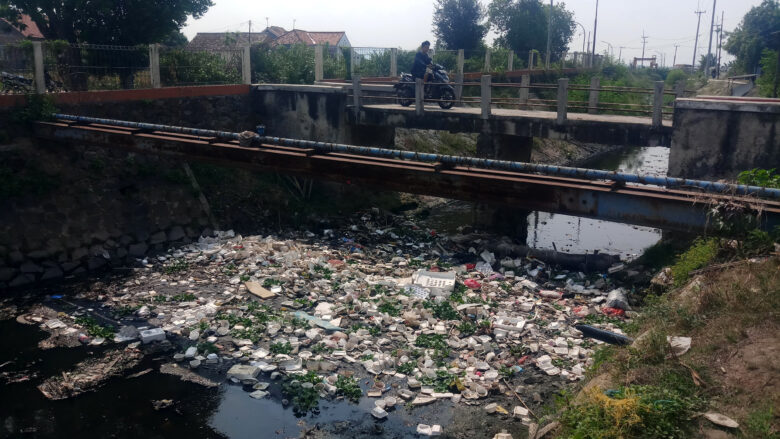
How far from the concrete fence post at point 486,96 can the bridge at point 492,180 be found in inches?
221

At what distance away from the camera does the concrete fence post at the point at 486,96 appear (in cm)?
1203

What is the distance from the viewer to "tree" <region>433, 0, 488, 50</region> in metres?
32.0

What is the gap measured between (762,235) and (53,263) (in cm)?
1011

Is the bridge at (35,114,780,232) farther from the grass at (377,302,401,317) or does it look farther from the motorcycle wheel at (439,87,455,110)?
the motorcycle wheel at (439,87,455,110)

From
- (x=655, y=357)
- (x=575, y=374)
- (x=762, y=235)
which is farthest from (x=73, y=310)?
(x=762, y=235)

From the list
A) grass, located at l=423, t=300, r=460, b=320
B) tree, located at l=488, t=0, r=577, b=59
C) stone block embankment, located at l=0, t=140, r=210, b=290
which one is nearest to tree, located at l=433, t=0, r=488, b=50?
tree, located at l=488, t=0, r=577, b=59

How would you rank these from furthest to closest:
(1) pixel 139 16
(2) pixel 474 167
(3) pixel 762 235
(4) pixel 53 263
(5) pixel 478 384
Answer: (1) pixel 139 16
(4) pixel 53 263
(5) pixel 478 384
(2) pixel 474 167
(3) pixel 762 235

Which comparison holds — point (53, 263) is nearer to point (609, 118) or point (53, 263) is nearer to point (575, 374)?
point (575, 374)

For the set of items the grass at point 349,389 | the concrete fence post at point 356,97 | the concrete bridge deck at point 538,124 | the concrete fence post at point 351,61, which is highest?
the concrete fence post at point 351,61

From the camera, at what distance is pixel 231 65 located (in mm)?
15883

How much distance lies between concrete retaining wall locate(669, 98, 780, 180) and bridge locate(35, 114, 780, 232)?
378 centimetres

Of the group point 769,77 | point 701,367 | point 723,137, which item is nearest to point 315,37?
point 769,77

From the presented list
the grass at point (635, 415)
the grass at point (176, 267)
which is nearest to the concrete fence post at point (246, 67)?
the grass at point (176, 267)

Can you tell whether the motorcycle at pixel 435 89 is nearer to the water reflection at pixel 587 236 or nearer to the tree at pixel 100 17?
the water reflection at pixel 587 236
